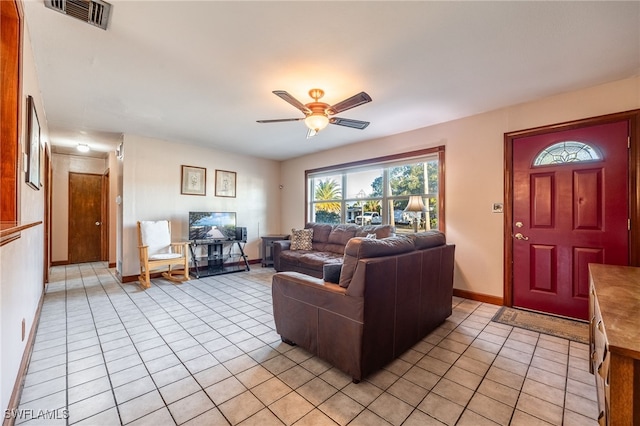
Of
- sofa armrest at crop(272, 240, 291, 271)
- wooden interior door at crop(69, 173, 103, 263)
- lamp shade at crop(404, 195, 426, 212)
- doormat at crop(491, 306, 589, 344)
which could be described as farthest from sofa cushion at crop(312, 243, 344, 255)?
wooden interior door at crop(69, 173, 103, 263)

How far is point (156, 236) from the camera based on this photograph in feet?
14.9

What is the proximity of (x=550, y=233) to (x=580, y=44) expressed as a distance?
190 cm

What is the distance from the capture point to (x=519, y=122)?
3.24 metres

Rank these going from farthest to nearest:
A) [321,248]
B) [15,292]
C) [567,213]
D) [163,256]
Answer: [321,248]
[163,256]
[567,213]
[15,292]

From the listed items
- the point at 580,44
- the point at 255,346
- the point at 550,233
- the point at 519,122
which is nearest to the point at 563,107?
the point at 519,122

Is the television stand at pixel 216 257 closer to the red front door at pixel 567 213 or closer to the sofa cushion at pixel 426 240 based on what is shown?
the sofa cushion at pixel 426 240

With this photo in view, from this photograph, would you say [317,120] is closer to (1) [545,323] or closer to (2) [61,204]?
(1) [545,323]

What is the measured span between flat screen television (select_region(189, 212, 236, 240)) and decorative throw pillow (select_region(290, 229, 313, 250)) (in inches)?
50.3

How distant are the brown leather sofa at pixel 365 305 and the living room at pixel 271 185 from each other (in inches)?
57.2

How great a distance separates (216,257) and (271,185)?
7.43 ft

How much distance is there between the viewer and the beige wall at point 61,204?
579 centimetres

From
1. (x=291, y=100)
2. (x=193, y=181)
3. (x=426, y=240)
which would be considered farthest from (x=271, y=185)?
(x=426, y=240)

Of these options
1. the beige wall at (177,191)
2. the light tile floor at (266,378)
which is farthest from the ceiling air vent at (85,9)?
the beige wall at (177,191)

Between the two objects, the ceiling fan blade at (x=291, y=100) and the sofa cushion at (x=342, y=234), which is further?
the sofa cushion at (x=342, y=234)
